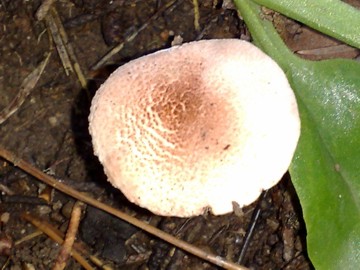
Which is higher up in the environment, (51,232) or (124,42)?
(124,42)

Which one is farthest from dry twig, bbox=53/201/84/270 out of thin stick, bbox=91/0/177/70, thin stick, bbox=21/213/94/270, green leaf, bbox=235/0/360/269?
green leaf, bbox=235/0/360/269

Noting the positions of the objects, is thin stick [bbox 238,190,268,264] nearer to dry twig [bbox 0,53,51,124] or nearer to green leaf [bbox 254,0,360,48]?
green leaf [bbox 254,0,360,48]

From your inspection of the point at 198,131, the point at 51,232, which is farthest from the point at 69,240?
the point at 198,131

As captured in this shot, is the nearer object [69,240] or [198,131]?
[198,131]

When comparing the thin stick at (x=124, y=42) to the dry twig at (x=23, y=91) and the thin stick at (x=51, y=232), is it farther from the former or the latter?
the thin stick at (x=51, y=232)

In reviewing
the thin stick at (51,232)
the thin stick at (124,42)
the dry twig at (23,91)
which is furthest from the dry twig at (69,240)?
the thin stick at (124,42)

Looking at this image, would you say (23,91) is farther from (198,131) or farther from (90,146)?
(198,131)

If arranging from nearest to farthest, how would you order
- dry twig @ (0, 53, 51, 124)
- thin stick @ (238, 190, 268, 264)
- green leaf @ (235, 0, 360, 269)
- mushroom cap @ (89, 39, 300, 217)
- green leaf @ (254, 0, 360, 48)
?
mushroom cap @ (89, 39, 300, 217) < green leaf @ (235, 0, 360, 269) < green leaf @ (254, 0, 360, 48) < thin stick @ (238, 190, 268, 264) < dry twig @ (0, 53, 51, 124)
